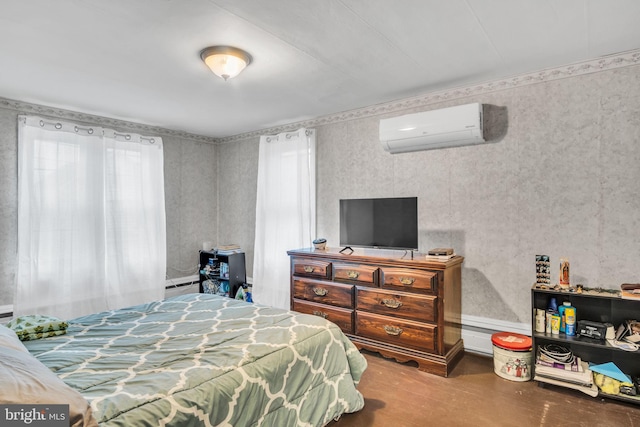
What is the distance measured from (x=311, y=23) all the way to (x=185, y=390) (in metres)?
2.05

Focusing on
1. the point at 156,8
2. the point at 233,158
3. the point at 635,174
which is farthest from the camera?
the point at 233,158

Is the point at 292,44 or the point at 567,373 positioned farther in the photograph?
the point at 567,373

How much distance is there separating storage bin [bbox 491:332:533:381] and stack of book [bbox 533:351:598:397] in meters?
0.08

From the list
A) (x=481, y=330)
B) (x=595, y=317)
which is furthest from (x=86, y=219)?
(x=595, y=317)

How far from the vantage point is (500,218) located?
10.3 ft

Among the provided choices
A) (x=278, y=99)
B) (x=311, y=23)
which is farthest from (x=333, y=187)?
(x=311, y=23)

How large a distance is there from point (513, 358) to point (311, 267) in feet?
6.23

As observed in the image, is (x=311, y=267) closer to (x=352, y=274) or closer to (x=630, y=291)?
(x=352, y=274)

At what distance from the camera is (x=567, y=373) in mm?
2590

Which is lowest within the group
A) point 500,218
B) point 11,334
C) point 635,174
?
point 11,334

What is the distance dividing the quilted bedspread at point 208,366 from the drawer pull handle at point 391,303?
0.81m

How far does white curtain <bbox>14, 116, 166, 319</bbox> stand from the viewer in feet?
12.1

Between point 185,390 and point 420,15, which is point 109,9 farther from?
point 185,390

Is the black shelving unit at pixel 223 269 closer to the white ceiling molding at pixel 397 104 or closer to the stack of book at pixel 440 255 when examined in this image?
the white ceiling molding at pixel 397 104
